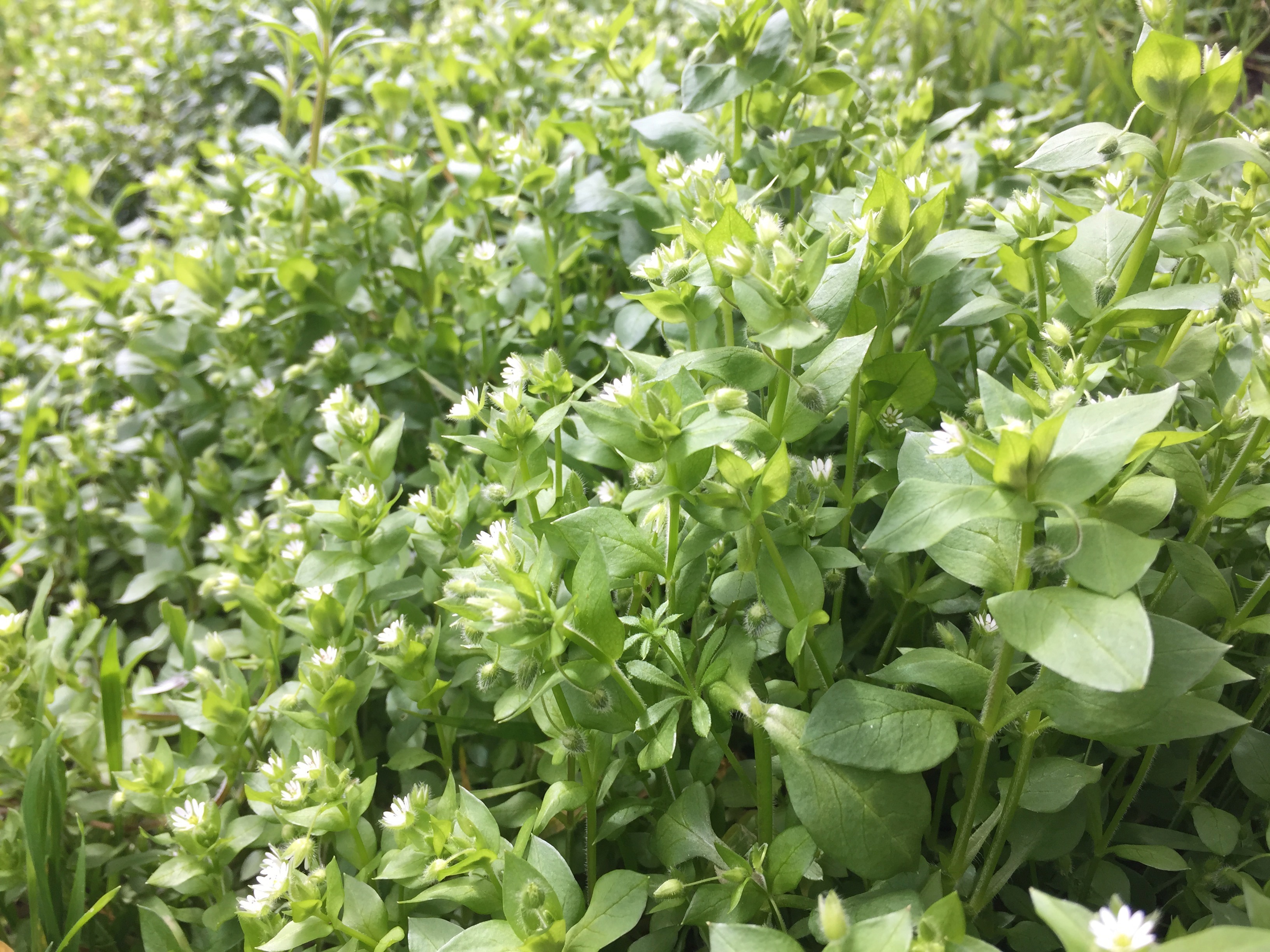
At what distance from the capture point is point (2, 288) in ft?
7.23

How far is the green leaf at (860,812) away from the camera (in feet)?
2.47

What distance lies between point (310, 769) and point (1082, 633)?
0.78 meters

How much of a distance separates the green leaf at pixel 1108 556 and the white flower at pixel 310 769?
2.53 ft

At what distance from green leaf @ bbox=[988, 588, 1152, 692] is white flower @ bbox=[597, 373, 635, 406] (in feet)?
1.17

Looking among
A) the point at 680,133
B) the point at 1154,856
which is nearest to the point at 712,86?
the point at 680,133

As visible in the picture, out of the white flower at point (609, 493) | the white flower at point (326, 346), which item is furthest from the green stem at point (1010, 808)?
the white flower at point (326, 346)

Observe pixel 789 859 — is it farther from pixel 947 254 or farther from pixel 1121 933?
pixel 947 254

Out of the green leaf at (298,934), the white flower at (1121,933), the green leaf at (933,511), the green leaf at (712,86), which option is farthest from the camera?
the green leaf at (712,86)

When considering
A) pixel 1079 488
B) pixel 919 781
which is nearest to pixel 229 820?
pixel 919 781

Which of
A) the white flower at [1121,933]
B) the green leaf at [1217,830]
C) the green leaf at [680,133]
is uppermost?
the green leaf at [680,133]

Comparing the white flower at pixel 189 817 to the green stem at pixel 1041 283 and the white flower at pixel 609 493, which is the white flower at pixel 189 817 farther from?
the green stem at pixel 1041 283

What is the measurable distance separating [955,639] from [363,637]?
74 centimetres

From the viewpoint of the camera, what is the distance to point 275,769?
98 cm

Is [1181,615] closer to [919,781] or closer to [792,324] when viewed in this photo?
[919,781]
